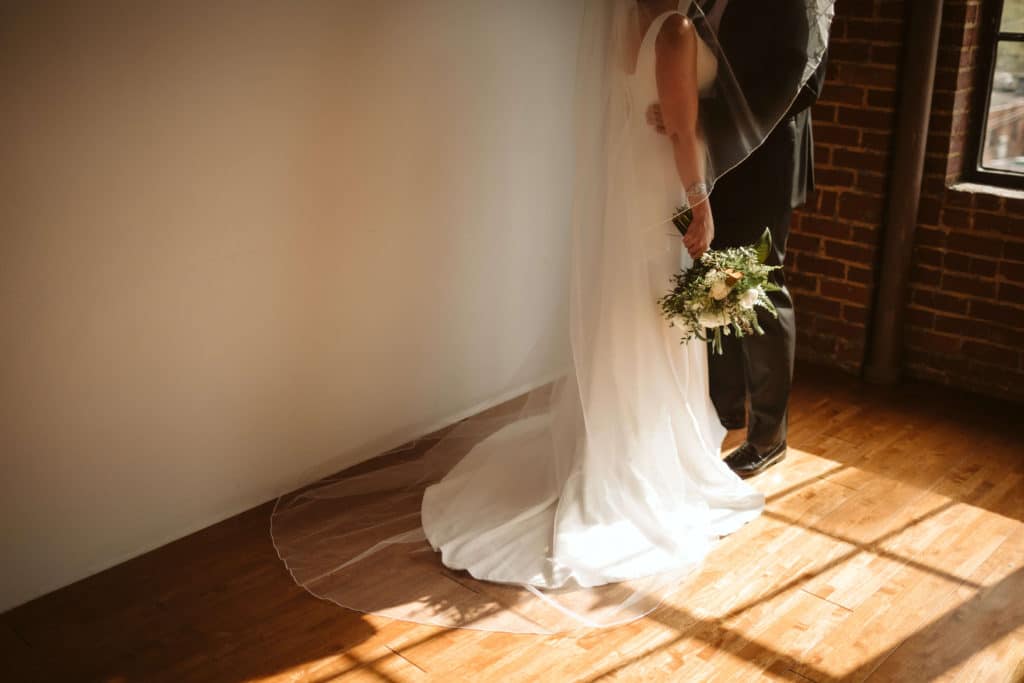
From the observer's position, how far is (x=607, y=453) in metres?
3.19

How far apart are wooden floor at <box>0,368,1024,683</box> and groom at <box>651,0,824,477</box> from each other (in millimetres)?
291

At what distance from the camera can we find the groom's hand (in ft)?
10.0

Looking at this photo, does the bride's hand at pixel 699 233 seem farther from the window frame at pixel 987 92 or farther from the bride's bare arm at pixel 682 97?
the window frame at pixel 987 92

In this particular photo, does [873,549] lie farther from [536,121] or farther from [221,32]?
[221,32]

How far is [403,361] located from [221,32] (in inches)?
51.4

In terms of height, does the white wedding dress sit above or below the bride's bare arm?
below

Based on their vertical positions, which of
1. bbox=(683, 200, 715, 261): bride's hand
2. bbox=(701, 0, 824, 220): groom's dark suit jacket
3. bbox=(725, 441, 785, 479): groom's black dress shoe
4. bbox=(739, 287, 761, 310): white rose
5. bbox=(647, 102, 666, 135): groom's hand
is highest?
bbox=(701, 0, 824, 220): groom's dark suit jacket

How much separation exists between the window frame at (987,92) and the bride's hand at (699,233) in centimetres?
166

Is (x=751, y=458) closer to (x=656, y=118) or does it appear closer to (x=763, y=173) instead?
(x=763, y=173)

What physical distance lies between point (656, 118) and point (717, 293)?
520mm

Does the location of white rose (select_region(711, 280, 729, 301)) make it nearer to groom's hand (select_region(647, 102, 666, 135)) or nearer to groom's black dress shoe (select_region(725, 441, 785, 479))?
groom's hand (select_region(647, 102, 666, 135))

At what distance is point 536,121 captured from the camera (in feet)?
13.1

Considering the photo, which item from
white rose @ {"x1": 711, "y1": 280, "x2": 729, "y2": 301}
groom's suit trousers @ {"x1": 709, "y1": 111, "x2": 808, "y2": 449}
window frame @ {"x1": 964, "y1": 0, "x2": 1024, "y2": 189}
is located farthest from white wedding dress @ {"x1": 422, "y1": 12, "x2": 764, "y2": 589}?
window frame @ {"x1": 964, "y1": 0, "x2": 1024, "y2": 189}

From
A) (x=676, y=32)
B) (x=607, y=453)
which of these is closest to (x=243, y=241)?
(x=607, y=453)
